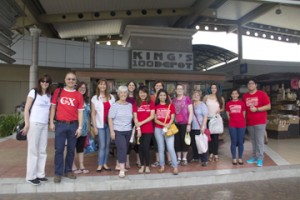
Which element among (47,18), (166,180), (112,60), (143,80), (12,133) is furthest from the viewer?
(112,60)

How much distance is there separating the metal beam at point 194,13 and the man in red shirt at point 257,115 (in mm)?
12454

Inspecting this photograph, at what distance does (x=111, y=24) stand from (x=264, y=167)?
734 inches

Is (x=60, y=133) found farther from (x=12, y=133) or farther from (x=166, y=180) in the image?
(x=12, y=133)

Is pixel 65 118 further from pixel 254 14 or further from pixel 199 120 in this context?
pixel 254 14

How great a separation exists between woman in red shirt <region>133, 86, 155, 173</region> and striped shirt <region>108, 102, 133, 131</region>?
0.21 meters

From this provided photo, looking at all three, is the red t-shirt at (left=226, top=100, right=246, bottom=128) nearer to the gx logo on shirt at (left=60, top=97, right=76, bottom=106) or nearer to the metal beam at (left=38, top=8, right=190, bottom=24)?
the gx logo on shirt at (left=60, top=97, right=76, bottom=106)

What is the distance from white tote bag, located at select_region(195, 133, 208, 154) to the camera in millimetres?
6652

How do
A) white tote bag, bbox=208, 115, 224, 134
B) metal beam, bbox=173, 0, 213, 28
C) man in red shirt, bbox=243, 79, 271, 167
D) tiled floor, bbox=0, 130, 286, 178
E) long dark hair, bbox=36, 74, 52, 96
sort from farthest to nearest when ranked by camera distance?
metal beam, bbox=173, 0, 213, 28 < white tote bag, bbox=208, 115, 224, 134 < man in red shirt, bbox=243, 79, 271, 167 < tiled floor, bbox=0, 130, 286, 178 < long dark hair, bbox=36, 74, 52, 96

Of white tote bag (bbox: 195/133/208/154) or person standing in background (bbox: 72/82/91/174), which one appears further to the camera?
white tote bag (bbox: 195/133/208/154)

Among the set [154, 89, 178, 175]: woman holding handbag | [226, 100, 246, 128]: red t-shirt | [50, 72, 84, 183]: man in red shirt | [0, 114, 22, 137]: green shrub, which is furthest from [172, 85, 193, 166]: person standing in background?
[0, 114, 22, 137]: green shrub

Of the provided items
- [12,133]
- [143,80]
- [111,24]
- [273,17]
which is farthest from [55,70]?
[273,17]

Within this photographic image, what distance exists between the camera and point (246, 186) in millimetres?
5777

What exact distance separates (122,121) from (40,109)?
1485mm

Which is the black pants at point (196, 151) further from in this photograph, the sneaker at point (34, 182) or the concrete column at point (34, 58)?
the concrete column at point (34, 58)
